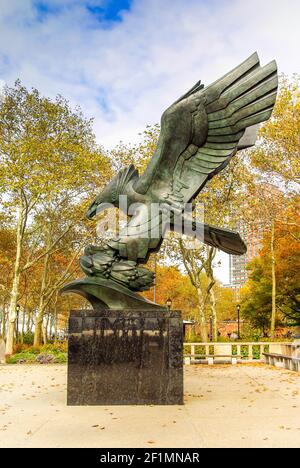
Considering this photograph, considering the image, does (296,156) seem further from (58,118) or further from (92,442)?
(92,442)

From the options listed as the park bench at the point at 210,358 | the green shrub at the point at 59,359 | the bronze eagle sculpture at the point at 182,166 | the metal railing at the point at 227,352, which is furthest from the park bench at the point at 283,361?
the green shrub at the point at 59,359

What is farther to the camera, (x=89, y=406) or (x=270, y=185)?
(x=270, y=185)

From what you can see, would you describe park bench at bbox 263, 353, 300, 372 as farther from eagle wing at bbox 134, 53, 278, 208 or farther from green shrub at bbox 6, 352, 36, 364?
green shrub at bbox 6, 352, 36, 364

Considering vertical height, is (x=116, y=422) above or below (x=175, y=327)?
below

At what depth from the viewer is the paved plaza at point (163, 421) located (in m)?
4.88

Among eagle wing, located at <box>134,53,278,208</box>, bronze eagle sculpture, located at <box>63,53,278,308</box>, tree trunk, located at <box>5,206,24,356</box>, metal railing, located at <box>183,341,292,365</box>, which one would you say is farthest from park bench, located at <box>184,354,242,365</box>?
eagle wing, located at <box>134,53,278,208</box>

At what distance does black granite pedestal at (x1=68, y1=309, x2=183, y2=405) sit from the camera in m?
7.30

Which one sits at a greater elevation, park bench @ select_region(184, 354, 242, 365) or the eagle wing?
the eagle wing

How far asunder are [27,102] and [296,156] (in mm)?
12240

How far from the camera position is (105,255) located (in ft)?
26.6

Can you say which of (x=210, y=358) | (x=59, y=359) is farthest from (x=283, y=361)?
(x=59, y=359)

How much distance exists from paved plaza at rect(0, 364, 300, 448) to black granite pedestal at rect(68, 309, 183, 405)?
0.32 metres

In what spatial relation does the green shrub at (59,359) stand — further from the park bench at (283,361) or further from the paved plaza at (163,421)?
the paved plaza at (163,421)

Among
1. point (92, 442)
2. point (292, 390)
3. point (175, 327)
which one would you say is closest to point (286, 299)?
point (292, 390)
